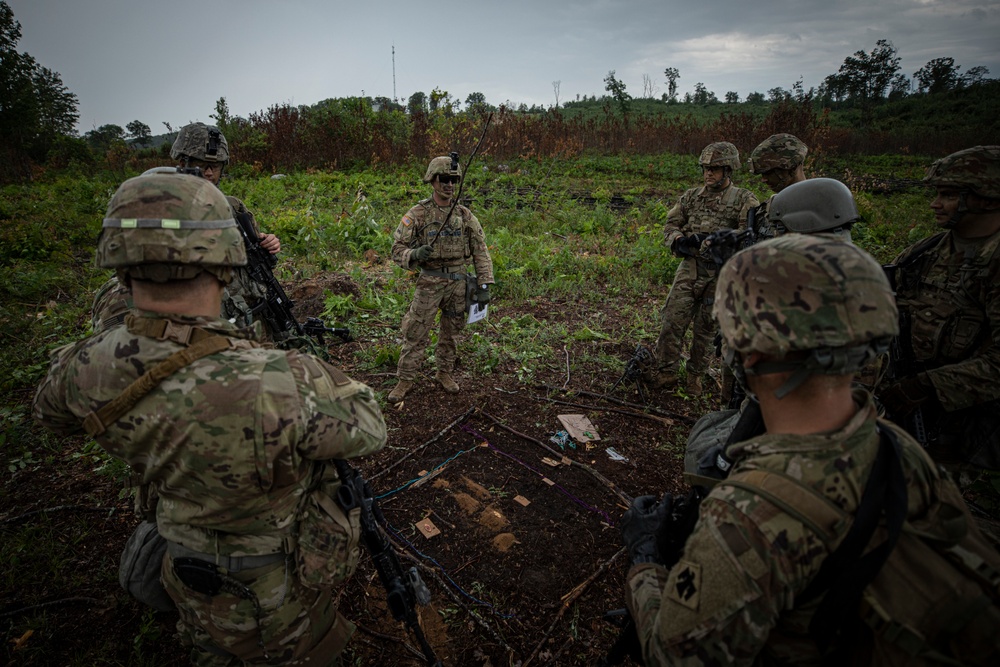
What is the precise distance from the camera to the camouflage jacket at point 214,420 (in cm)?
138

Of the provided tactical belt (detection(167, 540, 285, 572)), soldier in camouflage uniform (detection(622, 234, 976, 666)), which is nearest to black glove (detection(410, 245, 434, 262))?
tactical belt (detection(167, 540, 285, 572))

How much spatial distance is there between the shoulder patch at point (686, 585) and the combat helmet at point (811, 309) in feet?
1.71

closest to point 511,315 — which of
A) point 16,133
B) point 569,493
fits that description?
point 569,493

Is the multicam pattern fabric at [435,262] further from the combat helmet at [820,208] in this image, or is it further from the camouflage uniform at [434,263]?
the combat helmet at [820,208]

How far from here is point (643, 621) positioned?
1414 millimetres

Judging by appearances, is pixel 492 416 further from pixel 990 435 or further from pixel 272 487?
pixel 990 435

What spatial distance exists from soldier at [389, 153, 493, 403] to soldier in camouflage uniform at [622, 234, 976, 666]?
3553 mm

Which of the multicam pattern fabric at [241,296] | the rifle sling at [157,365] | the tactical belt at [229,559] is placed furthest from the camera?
the multicam pattern fabric at [241,296]

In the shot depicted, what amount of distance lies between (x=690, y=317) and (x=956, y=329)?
221cm

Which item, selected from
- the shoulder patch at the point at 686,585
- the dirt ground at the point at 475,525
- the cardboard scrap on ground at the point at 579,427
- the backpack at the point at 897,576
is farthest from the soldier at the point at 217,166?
the backpack at the point at 897,576

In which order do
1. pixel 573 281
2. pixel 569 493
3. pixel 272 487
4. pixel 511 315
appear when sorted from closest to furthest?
pixel 272 487 < pixel 569 493 < pixel 511 315 < pixel 573 281

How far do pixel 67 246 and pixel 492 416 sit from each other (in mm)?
8526

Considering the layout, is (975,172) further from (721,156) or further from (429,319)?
(429,319)

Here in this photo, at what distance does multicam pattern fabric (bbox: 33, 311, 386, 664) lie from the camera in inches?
54.2
